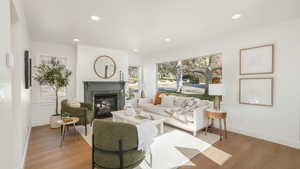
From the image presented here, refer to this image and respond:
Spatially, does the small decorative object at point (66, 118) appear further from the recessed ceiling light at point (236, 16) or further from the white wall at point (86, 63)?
the recessed ceiling light at point (236, 16)

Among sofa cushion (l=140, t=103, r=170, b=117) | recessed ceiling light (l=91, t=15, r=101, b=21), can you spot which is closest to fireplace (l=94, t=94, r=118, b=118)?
sofa cushion (l=140, t=103, r=170, b=117)

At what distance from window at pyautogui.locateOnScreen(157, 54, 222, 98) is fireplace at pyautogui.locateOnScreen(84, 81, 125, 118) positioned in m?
1.72

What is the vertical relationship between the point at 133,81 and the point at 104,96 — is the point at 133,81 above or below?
above

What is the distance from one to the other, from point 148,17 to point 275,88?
317cm

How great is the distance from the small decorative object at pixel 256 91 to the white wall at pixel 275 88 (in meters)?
0.11

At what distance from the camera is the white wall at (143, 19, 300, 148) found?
9.40 ft

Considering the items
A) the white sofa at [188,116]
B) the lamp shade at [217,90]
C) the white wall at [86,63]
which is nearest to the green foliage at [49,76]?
the white wall at [86,63]

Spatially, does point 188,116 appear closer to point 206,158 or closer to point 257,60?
point 206,158

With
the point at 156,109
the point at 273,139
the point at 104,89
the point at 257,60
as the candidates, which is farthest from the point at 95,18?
the point at 273,139

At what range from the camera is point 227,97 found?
382 cm

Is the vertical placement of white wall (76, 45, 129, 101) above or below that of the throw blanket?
above

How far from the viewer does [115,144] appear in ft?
5.44

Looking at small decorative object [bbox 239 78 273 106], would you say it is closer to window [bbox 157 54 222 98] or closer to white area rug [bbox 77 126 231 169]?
window [bbox 157 54 222 98]

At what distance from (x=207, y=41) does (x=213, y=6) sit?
201 centimetres
